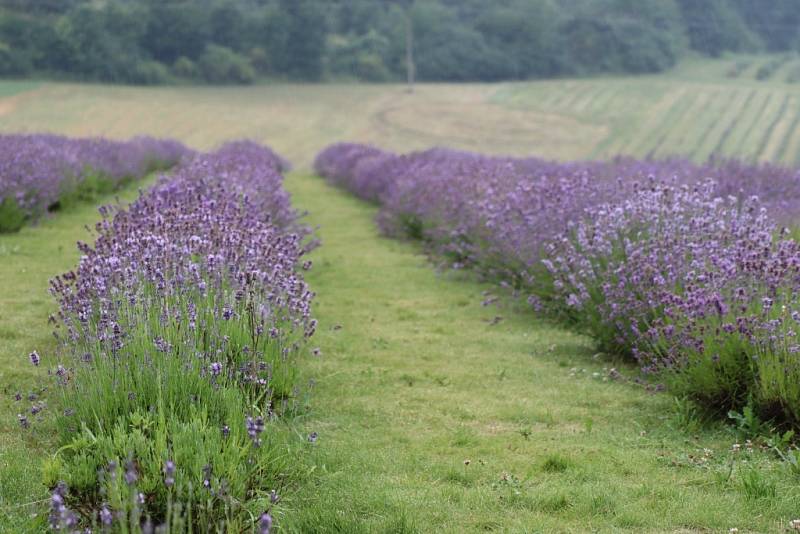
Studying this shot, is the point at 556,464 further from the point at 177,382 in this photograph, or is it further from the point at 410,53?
the point at 410,53

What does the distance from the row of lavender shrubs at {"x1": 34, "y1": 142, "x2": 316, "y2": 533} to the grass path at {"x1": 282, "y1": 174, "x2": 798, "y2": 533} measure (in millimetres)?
352

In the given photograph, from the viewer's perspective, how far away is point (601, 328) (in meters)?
6.20

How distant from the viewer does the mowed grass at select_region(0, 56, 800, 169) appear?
101 feet

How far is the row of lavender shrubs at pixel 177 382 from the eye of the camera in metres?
2.95

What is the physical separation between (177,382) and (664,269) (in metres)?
3.45

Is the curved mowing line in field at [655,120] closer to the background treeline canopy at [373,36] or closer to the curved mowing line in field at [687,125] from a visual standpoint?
the curved mowing line in field at [687,125]

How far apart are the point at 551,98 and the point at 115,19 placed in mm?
21795

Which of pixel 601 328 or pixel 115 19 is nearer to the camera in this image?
pixel 601 328

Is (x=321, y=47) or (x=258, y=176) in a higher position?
(x=321, y=47)

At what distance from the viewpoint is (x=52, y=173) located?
12.2 m

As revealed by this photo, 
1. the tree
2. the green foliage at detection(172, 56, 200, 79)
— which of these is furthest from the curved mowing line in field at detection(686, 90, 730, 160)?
the green foliage at detection(172, 56, 200, 79)

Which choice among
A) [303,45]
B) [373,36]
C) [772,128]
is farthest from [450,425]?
[373,36]

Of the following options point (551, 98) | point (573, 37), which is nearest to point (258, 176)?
point (551, 98)

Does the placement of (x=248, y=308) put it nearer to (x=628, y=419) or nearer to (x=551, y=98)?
(x=628, y=419)
